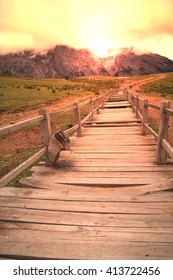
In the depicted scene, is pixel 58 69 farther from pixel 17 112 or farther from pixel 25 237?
pixel 25 237

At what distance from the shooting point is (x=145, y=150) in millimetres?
5773

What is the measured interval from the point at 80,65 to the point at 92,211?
624 feet

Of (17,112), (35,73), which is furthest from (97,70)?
(17,112)

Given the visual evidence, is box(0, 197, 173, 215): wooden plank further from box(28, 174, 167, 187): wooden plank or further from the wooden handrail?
the wooden handrail

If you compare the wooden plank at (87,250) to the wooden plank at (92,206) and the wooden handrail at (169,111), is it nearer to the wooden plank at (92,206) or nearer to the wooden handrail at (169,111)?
the wooden plank at (92,206)

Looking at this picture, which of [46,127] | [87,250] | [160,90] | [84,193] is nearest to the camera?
[87,250]

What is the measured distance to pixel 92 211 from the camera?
3.10 m

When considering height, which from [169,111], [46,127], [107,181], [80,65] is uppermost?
[80,65]

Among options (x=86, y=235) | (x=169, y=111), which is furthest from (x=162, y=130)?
(x=86, y=235)

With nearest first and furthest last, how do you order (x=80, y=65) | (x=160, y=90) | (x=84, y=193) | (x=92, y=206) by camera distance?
(x=92, y=206)
(x=84, y=193)
(x=160, y=90)
(x=80, y=65)

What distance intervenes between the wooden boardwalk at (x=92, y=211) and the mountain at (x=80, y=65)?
584ft

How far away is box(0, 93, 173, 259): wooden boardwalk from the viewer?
2.40 meters

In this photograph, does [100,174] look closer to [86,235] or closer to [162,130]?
[162,130]

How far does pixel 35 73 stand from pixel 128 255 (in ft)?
637
